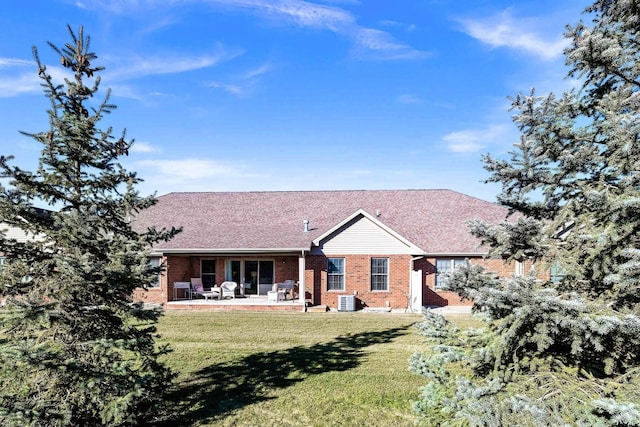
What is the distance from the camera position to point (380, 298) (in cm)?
1794

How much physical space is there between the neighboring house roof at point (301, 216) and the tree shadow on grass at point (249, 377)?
776cm

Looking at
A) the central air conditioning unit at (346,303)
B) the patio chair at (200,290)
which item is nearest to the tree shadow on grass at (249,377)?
the central air conditioning unit at (346,303)

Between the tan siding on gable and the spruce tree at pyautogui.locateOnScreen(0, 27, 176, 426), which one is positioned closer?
the spruce tree at pyautogui.locateOnScreen(0, 27, 176, 426)

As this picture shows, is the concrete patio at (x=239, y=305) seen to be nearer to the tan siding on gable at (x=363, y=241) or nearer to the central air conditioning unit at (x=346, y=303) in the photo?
the central air conditioning unit at (x=346, y=303)

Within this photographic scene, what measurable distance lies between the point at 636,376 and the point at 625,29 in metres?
3.90

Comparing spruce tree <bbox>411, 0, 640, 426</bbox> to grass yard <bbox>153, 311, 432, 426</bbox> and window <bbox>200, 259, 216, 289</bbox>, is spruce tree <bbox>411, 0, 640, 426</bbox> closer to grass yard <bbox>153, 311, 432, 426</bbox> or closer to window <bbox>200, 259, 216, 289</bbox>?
grass yard <bbox>153, 311, 432, 426</bbox>

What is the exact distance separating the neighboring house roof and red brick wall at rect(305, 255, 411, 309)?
1408mm

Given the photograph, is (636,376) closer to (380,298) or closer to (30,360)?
(30,360)

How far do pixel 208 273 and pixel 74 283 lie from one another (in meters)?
16.1

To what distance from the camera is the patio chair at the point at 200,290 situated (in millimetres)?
18767

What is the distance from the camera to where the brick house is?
17.9m

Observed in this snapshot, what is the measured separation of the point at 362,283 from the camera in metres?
18.0

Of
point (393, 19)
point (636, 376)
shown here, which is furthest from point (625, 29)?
point (393, 19)

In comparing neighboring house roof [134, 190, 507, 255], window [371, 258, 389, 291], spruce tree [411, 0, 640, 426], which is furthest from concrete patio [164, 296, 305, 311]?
spruce tree [411, 0, 640, 426]
